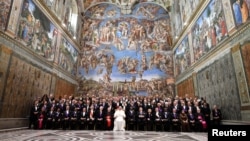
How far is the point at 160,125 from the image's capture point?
33.0ft

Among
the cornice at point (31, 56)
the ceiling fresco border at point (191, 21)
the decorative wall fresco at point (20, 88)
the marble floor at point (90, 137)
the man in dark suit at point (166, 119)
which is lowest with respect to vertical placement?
the marble floor at point (90, 137)

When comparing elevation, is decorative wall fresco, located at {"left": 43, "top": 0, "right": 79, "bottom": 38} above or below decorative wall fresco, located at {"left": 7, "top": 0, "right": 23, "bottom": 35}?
above

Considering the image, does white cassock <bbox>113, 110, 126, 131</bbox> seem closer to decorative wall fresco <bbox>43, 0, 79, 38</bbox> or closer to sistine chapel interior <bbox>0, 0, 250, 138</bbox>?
sistine chapel interior <bbox>0, 0, 250, 138</bbox>

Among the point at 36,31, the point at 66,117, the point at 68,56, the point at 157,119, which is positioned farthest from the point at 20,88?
the point at 68,56

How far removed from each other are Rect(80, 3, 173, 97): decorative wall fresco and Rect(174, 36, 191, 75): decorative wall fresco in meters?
1.45

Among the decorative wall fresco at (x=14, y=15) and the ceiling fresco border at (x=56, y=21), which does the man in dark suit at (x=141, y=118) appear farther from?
the ceiling fresco border at (x=56, y=21)

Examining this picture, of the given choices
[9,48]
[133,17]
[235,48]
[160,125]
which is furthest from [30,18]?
[133,17]

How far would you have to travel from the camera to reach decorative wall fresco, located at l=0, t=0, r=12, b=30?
A: 345 inches

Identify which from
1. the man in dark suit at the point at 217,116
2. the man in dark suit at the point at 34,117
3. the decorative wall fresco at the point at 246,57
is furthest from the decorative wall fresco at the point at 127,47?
the decorative wall fresco at the point at 246,57

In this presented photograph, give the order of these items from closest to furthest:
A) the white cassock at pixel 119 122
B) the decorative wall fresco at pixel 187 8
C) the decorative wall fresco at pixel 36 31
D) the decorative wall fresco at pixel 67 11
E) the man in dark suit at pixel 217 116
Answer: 1. the man in dark suit at pixel 217 116
2. the white cassock at pixel 119 122
3. the decorative wall fresco at pixel 36 31
4. the decorative wall fresco at pixel 187 8
5. the decorative wall fresco at pixel 67 11

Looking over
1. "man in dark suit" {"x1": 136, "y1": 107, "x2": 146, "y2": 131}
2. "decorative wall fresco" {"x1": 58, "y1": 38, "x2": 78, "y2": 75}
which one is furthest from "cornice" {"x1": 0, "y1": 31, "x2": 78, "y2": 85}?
"man in dark suit" {"x1": 136, "y1": 107, "x2": 146, "y2": 131}

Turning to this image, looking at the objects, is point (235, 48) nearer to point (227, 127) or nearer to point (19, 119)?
point (227, 127)

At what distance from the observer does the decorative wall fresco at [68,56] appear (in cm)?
1635

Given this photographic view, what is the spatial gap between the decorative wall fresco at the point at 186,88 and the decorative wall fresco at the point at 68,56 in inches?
433
